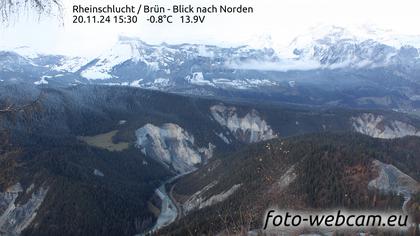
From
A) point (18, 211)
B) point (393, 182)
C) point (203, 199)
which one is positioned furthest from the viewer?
point (203, 199)

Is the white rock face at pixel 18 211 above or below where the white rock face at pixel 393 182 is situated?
below

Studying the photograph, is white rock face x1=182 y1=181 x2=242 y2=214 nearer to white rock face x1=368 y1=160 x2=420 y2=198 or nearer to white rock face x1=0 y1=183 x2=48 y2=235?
white rock face x1=368 y1=160 x2=420 y2=198

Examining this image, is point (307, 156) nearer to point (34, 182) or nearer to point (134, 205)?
point (134, 205)

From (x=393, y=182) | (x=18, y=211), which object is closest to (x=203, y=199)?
(x=18, y=211)

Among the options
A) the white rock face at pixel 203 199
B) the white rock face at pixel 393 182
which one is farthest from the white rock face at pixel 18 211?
the white rock face at pixel 393 182

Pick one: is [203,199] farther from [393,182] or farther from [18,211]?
[393,182]

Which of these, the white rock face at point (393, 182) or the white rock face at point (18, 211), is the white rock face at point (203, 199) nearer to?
the white rock face at point (393, 182)
